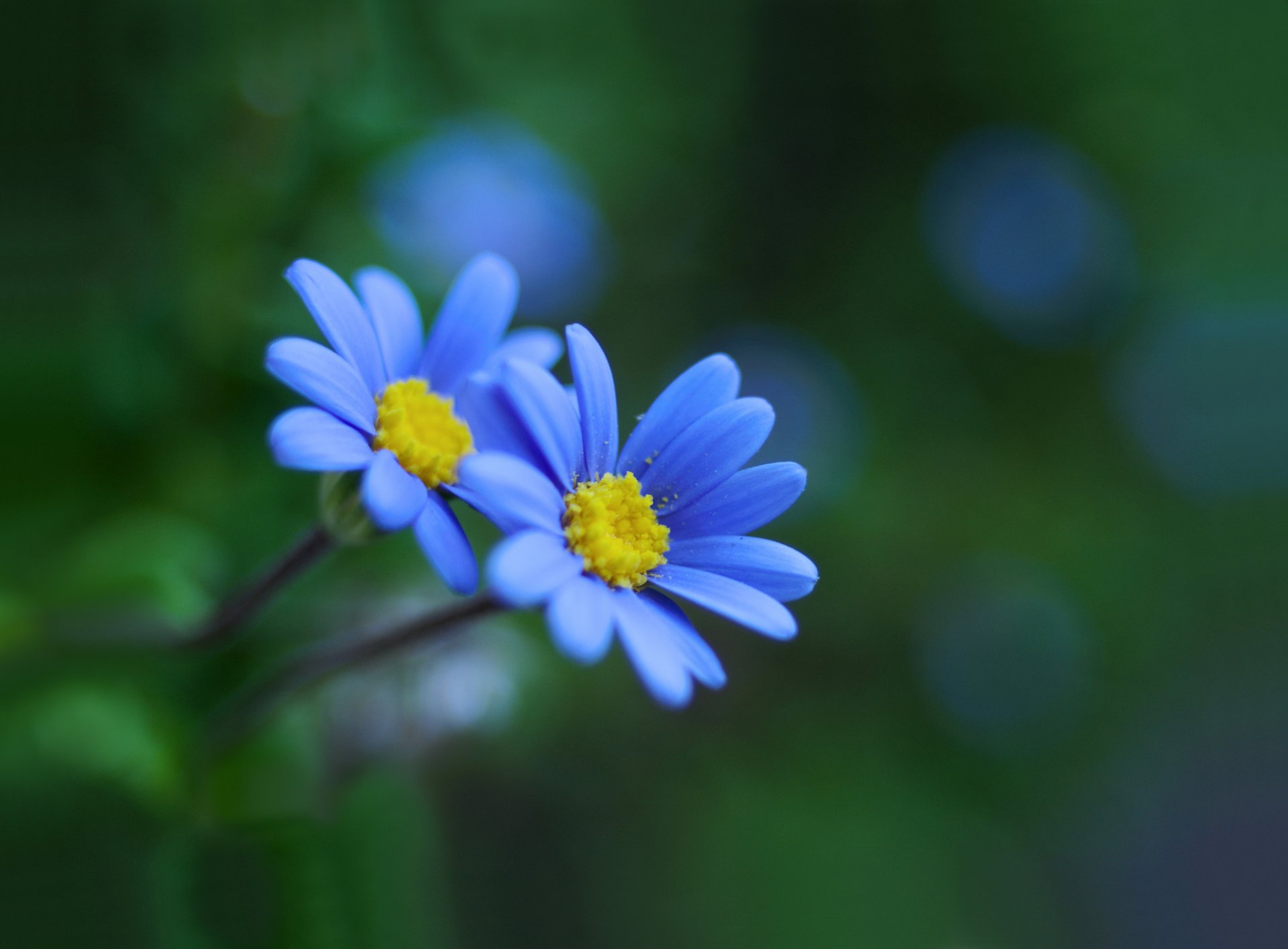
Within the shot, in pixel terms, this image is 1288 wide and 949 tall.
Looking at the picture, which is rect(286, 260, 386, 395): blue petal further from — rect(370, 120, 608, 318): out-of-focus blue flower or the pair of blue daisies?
rect(370, 120, 608, 318): out-of-focus blue flower

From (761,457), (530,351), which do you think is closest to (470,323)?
(530,351)

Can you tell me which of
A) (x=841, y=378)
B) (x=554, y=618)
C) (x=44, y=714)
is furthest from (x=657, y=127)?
(x=554, y=618)

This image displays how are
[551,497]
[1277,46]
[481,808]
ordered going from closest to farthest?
[551,497] < [481,808] < [1277,46]

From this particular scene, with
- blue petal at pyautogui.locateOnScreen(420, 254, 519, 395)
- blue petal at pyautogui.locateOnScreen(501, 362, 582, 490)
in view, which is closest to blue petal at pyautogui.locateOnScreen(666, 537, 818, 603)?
blue petal at pyautogui.locateOnScreen(501, 362, 582, 490)

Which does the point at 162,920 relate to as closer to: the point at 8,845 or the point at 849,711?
the point at 8,845

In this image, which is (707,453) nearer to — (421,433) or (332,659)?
(421,433)
